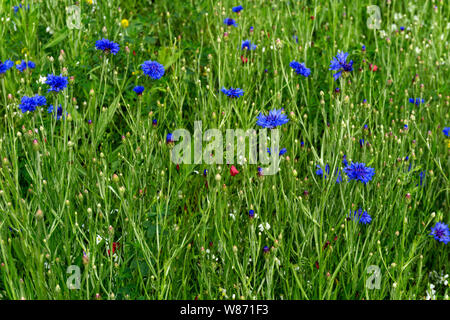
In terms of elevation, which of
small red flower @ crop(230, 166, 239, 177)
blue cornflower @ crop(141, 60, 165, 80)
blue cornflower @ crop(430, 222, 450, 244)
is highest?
blue cornflower @ crop(141, 60, 165, 80)

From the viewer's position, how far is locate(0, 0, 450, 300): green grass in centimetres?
181

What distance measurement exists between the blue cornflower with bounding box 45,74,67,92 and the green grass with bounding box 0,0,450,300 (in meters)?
0.11

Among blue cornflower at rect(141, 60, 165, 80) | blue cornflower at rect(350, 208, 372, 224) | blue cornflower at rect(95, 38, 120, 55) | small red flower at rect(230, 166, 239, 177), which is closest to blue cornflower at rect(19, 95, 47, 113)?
blue cornflower at rect(95, 38, 120, 55)

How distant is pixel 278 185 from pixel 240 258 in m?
0.36

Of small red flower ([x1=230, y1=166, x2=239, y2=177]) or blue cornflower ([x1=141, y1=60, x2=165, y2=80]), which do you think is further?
blue cornflower ([x1=141, y1=60, x2=165, y2=80])

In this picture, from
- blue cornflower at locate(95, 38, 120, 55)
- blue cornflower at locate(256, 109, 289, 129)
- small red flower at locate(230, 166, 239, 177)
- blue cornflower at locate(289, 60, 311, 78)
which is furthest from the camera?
blue cornflower at locate(289, 60, 311, 78)

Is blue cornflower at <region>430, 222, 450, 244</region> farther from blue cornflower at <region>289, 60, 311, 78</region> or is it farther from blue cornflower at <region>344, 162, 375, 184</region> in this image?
blue cornflower at <region>289, 60, 311, 78</region>

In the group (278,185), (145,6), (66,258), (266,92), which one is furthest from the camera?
(145,6)

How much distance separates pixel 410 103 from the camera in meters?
2.82

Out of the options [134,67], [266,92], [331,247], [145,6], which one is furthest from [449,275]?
[145,6]

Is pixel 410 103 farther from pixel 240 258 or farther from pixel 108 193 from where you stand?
pixel 108 193

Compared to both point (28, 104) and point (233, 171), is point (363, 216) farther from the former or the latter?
point (28, 104)

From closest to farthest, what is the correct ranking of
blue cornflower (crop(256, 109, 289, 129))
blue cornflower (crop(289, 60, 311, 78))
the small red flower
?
blue cornflower (crop(256, 109, 289, 129)) → the small red flower → blue cornflower (crop(289, 60, 311, 78))

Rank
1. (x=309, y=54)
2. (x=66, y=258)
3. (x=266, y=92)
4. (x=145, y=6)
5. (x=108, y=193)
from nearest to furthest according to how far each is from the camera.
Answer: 1. (x=66, y=258)
2. (x=108, y=193)
3. (x=266, y=92)
4. (x=309, y=54)
5. (x=145, y=6)
